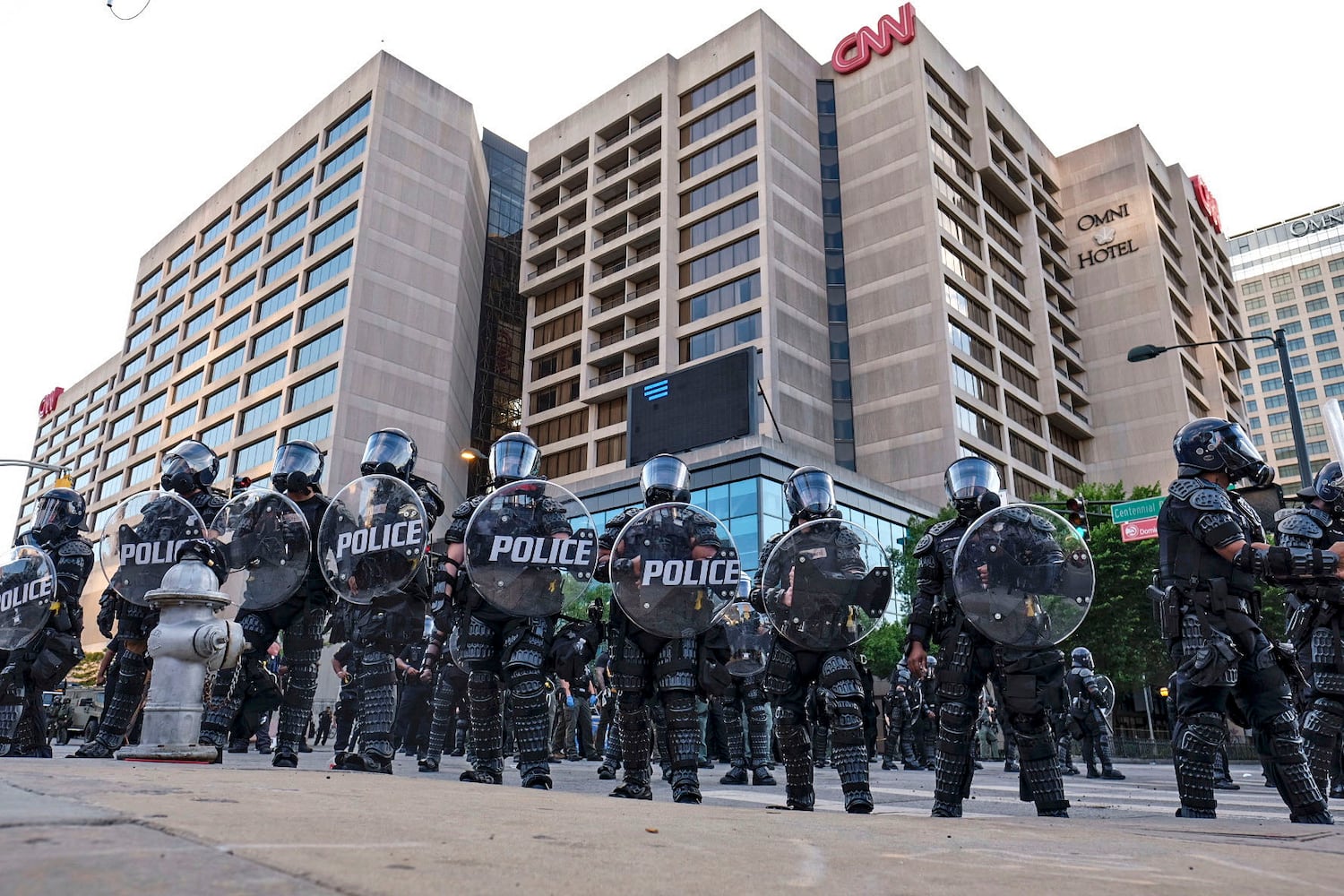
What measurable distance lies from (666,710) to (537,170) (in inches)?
2458

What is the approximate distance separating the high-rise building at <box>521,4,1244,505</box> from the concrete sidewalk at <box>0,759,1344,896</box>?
126 ft

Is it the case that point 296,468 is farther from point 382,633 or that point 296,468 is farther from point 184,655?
point 184,655

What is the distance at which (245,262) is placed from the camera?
204 feet

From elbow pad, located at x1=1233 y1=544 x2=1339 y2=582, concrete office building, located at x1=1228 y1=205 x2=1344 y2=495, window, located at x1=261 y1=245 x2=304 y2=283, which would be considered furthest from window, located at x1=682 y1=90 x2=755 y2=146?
concrete office building, located at x1=1228 y1=205 x2=1344 y2=495

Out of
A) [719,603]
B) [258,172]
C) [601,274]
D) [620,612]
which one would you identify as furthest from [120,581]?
[258,172]

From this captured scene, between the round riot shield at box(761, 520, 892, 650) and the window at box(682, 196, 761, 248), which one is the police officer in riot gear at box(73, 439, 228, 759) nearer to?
the round riot shield at box(761, 520, 892, 650)

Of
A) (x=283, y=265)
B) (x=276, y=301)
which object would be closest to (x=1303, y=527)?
(x=276, y=301)

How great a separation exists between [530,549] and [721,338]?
143 ft

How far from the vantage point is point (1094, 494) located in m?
34.8

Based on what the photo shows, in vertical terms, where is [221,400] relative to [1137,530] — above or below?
above

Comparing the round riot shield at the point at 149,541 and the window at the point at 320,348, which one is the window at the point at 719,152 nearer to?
the window at the point at 320,348

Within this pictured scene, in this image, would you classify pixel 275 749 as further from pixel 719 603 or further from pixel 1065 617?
pixel 1065 617

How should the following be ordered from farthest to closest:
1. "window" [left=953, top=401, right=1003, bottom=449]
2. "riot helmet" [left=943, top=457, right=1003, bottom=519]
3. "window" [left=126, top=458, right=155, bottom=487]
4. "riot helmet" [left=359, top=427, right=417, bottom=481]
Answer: "window" [left=126, top=458, right=155, bottom=487] < "window" [left=953, top=401, right=1003, bottom=449] < "riot helmet" [left=359, top=427, right=417, bottom=481] < "riot helmet" [left=943, top=457, right=1003, bottom=519]

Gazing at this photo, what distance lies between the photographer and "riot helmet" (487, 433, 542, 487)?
6797 mm
